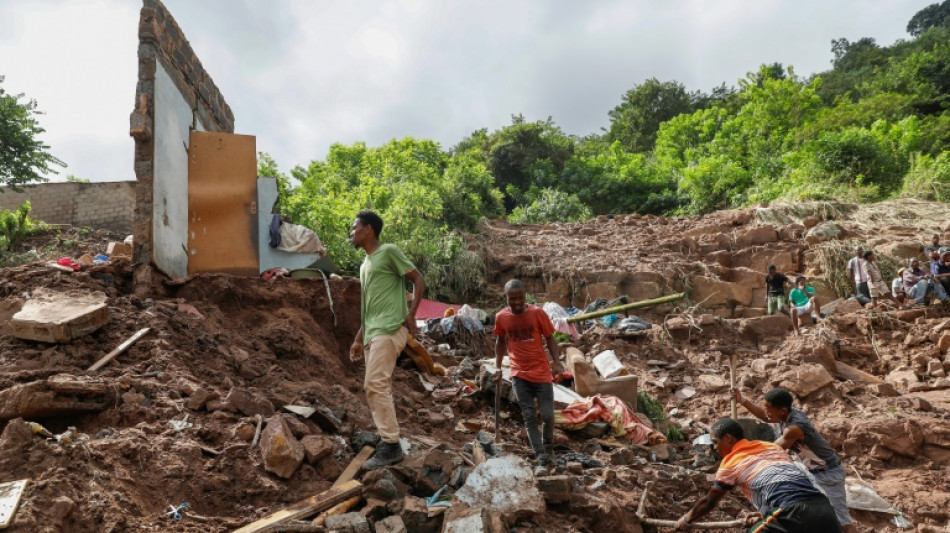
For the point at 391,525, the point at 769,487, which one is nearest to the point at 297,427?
the point at 391,525

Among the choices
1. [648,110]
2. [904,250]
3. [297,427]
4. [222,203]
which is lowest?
[297,427]

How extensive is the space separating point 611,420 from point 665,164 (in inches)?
851

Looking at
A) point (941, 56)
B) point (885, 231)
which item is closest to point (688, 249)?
point (885, 231)

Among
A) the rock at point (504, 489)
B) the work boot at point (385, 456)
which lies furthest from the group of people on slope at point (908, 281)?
the work boot at point (385, 456)

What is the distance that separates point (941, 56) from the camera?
26.2m

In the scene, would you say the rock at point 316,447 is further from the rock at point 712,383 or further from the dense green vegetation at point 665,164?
the dense green vegetation at point 665,164

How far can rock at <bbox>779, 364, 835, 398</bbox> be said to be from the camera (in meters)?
7.27

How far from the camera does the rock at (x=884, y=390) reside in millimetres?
7375

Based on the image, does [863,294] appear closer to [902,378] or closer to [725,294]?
[725,294]

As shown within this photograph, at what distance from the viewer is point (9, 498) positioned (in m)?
2.61

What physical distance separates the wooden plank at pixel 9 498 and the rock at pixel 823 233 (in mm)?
13871

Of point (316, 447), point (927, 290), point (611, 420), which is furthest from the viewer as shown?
point (927, 290)

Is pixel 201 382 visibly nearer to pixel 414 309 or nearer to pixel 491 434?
pixel 414 309

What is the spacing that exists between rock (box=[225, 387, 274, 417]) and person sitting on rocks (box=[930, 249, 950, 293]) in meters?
11.0
